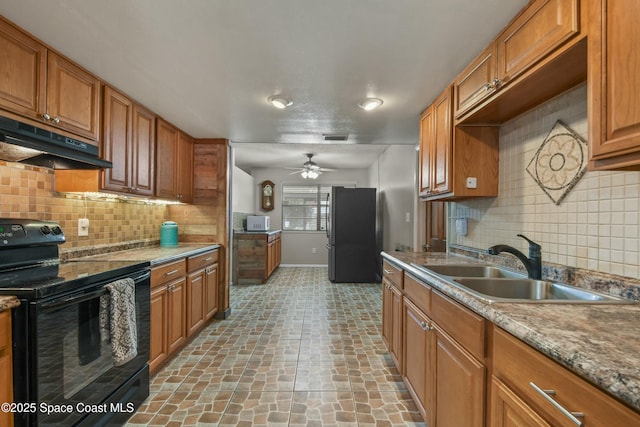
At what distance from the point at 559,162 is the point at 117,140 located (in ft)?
8.97

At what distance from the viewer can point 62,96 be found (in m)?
1.65

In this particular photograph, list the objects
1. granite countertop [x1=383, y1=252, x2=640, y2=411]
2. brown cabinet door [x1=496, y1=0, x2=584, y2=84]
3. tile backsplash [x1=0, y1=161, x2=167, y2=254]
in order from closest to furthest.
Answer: granite countertop [x1=383, y1=252, x2=640, y2=411]
brown cabinet door [x1=496, y1=0, x2=584, y2=84]
tile backsplash [x1=0, y1=161, x2=167, y2=254]

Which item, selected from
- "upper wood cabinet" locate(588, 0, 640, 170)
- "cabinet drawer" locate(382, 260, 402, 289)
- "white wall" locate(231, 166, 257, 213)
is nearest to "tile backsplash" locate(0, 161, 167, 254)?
"white wall" locate(231, 166, 257, 213)

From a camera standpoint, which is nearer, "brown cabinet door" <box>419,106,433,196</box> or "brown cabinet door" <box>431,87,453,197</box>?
"brown cabinet door" <box>431,87,453,197</box>

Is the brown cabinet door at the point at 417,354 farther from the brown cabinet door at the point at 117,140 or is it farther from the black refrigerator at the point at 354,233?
the black refrigerator at the point at 354,233

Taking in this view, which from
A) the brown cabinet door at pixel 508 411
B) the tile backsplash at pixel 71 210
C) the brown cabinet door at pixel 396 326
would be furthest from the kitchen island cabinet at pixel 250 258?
the brown cabinet door at pixel 508 411

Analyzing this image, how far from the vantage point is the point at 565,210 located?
4.58ft

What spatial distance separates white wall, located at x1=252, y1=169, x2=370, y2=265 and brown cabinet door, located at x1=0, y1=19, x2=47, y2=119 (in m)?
5.13

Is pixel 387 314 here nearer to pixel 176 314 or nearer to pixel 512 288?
pixel 512 288

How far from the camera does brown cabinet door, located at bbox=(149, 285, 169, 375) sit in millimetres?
1996

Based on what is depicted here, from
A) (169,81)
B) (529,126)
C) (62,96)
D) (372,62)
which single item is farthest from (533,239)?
(62,96)

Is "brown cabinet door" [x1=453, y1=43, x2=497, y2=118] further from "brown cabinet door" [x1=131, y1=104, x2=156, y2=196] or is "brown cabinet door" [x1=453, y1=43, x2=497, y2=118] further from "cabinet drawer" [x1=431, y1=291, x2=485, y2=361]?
"brown cabinet door" [x1=131, y1=104, x2=156, y2=196]

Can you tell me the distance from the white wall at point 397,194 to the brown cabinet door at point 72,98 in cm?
321

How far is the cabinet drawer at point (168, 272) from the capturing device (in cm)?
201
